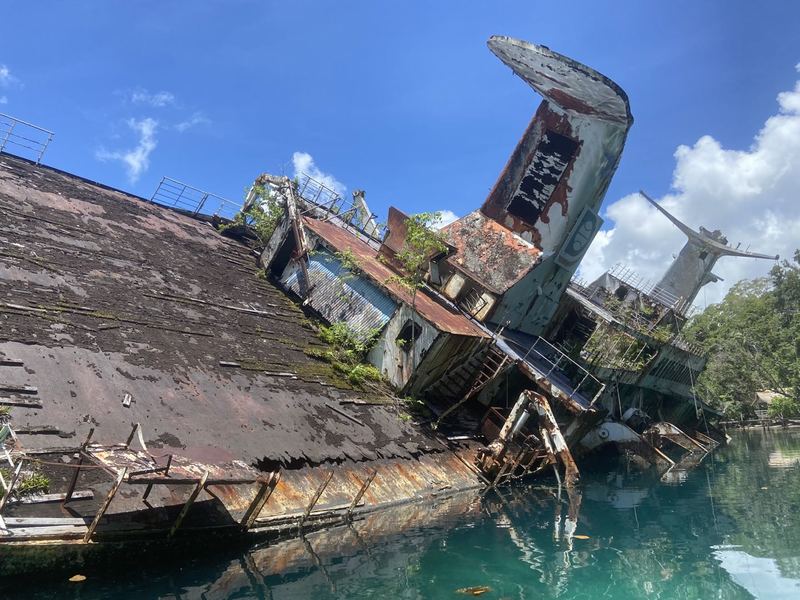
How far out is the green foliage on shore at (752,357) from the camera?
43.9m

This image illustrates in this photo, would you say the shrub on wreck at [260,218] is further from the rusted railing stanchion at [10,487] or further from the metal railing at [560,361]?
the rusted railing stanchion at [10,487]

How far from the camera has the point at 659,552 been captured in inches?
423

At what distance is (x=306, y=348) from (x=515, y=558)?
7.72 meters

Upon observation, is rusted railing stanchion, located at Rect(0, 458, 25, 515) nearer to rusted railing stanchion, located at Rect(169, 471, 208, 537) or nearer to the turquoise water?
the turquoise water

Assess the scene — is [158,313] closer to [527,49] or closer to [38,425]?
[38,425]

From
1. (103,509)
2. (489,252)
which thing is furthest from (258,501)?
(489,252)

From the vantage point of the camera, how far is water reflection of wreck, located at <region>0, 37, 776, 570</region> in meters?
7.92

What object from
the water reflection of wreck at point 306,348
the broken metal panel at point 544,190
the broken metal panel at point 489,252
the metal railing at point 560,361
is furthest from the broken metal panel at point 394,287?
the metal railing at point 560,361

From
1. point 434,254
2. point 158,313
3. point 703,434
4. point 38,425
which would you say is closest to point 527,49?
point 434,254

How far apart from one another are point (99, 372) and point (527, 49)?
1735 cm

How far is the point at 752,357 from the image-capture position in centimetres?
4528

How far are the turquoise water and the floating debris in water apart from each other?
74 mm

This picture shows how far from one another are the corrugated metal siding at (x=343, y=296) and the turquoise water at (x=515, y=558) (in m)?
5.74

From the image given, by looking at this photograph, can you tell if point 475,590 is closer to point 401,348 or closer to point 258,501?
point 258,501
